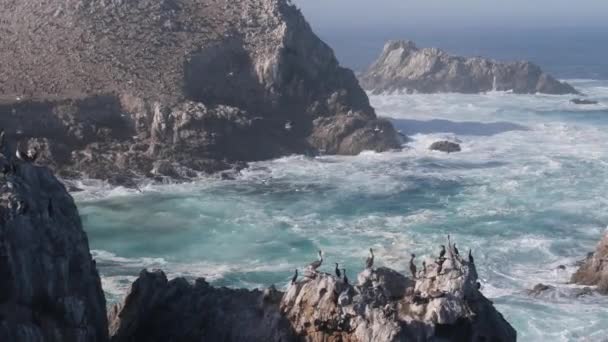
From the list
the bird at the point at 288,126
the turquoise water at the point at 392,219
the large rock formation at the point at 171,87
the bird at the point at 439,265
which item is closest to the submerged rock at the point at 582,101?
the turquoise water at the point at 392,219

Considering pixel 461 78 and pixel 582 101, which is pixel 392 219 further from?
pixel 461 78

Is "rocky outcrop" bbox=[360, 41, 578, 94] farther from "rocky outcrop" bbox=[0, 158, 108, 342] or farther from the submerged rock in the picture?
"rocky outcrop" bbox=[0, 158, 108, 342]

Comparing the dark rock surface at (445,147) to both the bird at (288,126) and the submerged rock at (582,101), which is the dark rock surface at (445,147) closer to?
the bird at (288,126)

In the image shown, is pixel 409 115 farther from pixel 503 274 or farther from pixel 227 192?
pixel 503 274

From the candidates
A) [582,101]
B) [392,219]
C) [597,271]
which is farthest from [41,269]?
[582,101]

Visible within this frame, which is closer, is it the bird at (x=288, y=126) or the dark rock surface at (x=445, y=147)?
the bird at (x=288, y=126)

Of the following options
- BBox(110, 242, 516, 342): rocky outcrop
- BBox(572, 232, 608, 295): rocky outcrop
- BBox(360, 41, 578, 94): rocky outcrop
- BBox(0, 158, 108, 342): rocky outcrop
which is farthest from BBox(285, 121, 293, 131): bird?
BBox(0, 158, 108, 342): rocky outcrop
